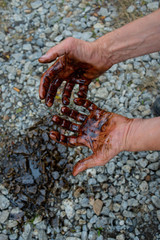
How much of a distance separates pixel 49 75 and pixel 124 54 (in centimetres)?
90

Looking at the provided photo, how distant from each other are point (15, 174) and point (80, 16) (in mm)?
2650

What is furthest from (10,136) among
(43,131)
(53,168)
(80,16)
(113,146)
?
(80,16)

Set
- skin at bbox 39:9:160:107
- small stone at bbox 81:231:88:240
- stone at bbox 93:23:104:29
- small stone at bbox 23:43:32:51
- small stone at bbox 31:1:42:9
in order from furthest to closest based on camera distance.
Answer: small stone at bbox 31:1:42:9
stone at bbox 93:23:104:29
small stone at bbox 23:43:32:51
small stone at bbox 81:231:88:240
skin at bbox 39:9:160:107

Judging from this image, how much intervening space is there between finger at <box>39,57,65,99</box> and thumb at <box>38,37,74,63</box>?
61mm

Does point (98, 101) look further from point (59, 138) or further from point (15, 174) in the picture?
point (15, 174)

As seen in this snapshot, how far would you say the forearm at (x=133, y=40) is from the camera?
7.58ft

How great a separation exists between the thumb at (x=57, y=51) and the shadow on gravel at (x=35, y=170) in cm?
96

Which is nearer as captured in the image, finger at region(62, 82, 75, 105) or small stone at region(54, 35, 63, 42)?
finger at region(62, 82, 75, 105)

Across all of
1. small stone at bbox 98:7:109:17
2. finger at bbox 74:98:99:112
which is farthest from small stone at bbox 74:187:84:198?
small stone at bbox 98:7:109:17

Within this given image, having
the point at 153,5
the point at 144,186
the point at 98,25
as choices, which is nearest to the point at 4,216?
the point at 144,186

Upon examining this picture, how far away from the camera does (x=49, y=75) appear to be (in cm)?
224

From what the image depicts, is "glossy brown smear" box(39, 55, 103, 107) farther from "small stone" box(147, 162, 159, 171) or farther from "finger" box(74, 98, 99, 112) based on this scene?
"small stone" box(147, 162, 159, 171)

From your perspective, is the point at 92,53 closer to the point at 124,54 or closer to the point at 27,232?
the point at 124,54

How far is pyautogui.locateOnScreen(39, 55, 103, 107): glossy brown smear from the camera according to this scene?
7.29 ft
